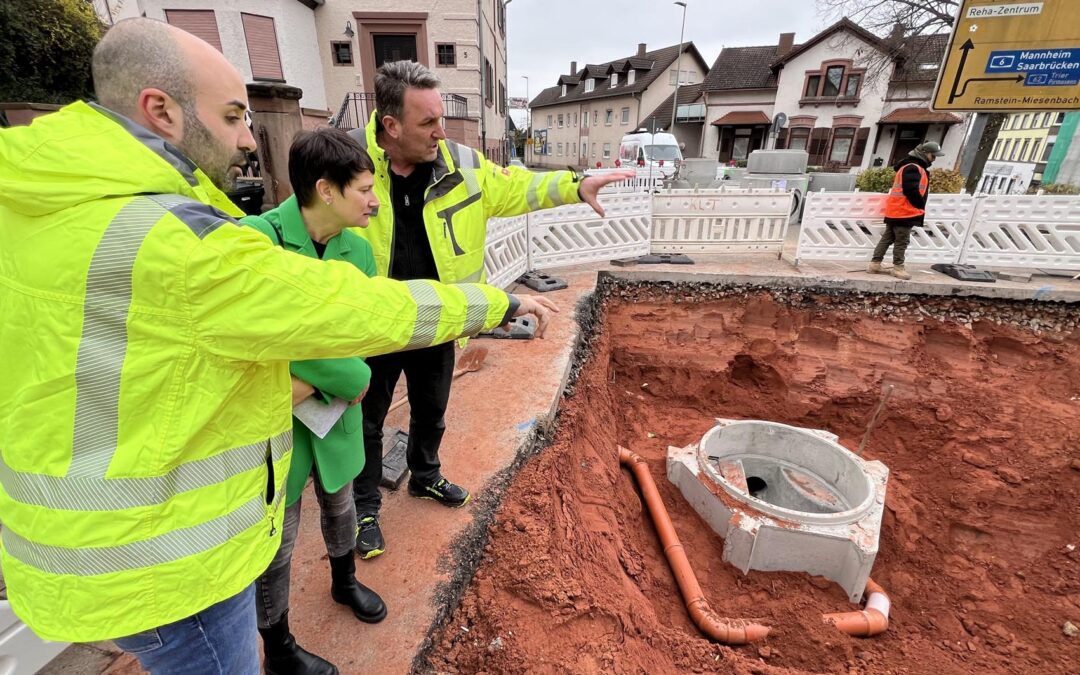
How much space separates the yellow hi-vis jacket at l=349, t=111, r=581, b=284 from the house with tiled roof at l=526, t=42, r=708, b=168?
29017 mm

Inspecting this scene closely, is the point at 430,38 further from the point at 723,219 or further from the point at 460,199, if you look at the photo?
the point at 460,199

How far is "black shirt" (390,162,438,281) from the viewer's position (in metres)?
2.19

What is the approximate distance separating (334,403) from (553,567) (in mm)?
1437

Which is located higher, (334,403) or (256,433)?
(256,433)

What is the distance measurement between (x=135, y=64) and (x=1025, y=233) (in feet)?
32.0

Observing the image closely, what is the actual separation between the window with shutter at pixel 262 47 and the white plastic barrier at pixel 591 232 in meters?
11.7

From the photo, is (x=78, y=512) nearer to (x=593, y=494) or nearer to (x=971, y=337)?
(x=593, y=494)

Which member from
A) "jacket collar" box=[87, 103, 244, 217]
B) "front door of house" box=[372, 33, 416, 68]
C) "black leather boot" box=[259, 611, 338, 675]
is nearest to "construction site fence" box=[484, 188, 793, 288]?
"black leather boot" box=[259, 611, 338, 675]

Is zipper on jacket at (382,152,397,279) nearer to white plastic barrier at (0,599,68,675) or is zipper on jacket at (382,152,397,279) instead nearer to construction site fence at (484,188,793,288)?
white plastic barrier at (0,599,68,675)

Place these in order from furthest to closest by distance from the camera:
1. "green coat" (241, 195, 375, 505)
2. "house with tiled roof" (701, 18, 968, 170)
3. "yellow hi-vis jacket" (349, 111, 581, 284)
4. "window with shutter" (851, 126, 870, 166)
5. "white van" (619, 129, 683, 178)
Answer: "window with shutter" (851, 126, 870, 166) → "house with tiled roof" (701, 18, 968, 170) → "white van" (619, 129, 683, 178) → "yellow hi-vis jacket" (349, 111, 581, 284) → "green coat" (241, 195, 375, 505)

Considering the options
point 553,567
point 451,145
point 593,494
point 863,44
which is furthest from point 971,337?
point 863,44

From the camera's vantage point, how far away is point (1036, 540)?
464 centimetres

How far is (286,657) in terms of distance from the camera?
1.66 meters

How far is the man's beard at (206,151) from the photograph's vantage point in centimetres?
103
